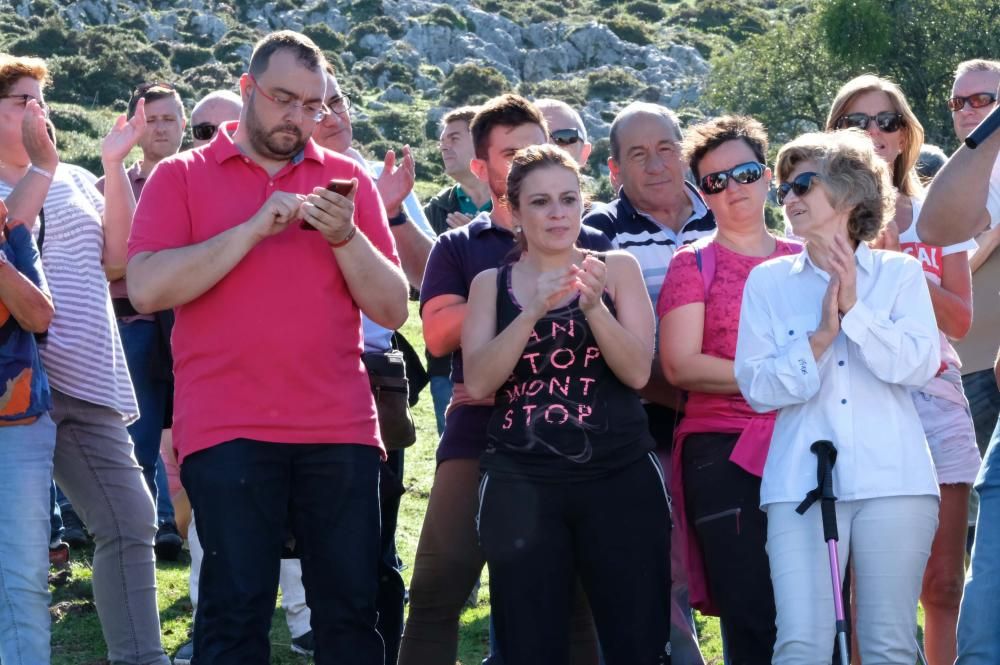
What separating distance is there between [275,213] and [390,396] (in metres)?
1.20

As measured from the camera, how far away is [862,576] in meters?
3.96

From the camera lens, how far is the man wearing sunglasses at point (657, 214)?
5137 millimetres

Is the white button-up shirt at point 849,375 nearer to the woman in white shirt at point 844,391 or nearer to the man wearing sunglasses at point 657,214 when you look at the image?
the woman in white shirt at point 844,391

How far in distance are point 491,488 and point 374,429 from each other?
43 centimetres

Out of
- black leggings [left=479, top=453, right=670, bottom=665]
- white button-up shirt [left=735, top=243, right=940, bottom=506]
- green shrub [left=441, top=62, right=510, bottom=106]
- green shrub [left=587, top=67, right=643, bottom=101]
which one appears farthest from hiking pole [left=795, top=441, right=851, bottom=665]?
green shrub [left=587, top=67, right=643, bottom=101]

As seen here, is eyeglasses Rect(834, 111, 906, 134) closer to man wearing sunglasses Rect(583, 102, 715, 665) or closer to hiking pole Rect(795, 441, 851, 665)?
man wearing sunglasses Rect(583, 102, 715, 665)

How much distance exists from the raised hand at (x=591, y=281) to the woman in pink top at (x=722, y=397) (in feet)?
1.68

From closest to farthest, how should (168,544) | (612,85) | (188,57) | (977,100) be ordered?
(977,100) < (168,544) < (188,57) < (612,85)

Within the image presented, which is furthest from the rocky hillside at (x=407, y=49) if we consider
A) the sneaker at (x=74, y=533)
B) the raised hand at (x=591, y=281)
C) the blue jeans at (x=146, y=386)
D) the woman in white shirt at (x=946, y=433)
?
the raised hand at (x=591, y=281)

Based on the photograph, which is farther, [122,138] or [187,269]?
[122,138]

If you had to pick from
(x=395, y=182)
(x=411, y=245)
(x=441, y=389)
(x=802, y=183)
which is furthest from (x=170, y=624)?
(x=802, y=183)

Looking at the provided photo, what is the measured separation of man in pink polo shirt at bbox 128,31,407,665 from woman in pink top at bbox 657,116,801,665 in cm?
103

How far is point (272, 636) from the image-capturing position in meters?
6.11

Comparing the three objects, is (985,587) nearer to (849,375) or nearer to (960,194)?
(849,375)
